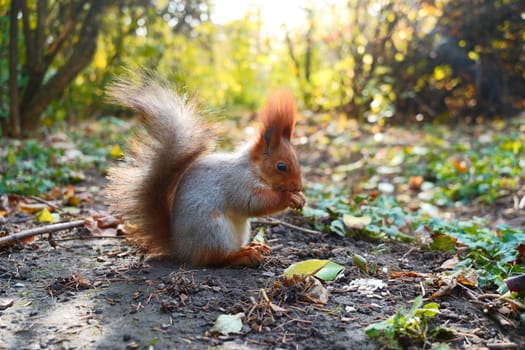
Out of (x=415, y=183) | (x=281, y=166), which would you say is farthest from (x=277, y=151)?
(x=415, y=183)

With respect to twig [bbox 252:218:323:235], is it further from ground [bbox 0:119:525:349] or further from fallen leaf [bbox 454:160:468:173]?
fallen leaf [bbox 454:160:468:173]

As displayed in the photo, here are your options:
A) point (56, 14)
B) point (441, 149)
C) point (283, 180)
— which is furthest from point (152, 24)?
point (283, 180)

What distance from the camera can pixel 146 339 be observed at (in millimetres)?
1558

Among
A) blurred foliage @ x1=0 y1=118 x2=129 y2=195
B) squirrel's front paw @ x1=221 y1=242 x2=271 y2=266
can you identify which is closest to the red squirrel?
squirrel's front paw @ x1=221 y1=242 x2=271 y2=266

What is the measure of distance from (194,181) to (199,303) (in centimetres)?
60

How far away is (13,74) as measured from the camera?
4711mm

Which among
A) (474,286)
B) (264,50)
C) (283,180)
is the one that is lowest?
(474,286)

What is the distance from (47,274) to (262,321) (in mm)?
959

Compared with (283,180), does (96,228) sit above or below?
below

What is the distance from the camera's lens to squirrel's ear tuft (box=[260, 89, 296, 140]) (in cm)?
228

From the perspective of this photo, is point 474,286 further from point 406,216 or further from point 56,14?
point 56,14

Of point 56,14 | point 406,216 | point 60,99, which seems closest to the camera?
point 406,216

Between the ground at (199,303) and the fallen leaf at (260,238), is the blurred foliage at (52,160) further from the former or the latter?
the fallen leaf at (260,238)

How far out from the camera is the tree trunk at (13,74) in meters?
4.50
